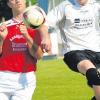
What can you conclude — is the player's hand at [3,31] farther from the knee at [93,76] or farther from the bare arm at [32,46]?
the knee at [93,76]

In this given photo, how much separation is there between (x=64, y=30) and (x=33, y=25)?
1.24m

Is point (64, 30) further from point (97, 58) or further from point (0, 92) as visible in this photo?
point (0, 92)

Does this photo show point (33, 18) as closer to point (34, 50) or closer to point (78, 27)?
point (34, 50)

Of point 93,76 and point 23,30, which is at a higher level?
point 23,30

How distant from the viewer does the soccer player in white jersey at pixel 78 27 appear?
349 inches

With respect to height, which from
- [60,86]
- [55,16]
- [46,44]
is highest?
[55,16]

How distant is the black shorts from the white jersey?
0.40ft

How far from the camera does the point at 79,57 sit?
8633 mm

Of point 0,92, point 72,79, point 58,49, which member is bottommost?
point 58,49

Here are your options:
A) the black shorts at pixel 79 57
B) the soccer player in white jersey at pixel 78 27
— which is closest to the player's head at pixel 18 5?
the soccer player in white jersey at pixel 78 27

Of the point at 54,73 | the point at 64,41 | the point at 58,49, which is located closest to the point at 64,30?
the point at 64,41

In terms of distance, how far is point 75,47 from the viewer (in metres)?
8.98

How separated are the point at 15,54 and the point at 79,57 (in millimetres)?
1142

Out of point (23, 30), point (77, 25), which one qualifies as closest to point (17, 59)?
point (23, 30)
